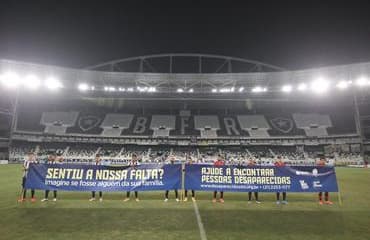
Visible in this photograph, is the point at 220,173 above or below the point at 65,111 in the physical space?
below

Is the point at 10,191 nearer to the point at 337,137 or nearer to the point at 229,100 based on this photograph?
the point at 229,100

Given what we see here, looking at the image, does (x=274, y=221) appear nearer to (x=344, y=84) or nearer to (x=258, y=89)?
(x=258, y=89)

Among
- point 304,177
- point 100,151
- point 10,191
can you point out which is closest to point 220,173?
point 304,177

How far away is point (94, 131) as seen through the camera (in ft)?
149

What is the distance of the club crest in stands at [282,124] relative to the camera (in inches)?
1832

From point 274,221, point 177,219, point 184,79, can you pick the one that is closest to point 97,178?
point 177,219

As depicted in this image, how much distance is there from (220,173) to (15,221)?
27.6ft

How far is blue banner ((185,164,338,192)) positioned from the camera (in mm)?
11016

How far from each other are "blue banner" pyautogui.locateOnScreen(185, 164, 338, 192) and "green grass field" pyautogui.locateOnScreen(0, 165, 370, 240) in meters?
0.80

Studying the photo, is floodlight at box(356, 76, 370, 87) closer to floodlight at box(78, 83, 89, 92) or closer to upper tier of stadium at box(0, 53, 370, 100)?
upper tier of stadium at box(0, 53, 370, 100)

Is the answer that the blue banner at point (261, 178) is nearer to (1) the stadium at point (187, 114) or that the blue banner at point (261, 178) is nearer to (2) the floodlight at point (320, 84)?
(1) the stadium at point (187, 114)

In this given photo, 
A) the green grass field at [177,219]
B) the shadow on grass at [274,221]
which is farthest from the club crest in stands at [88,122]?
the shadow on grass at [274,221]

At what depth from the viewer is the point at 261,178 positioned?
11102 millimetres

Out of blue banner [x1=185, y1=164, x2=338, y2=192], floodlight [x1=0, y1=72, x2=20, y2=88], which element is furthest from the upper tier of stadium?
blue banner [x1=185, y1=164, x2=338, y2=192]
